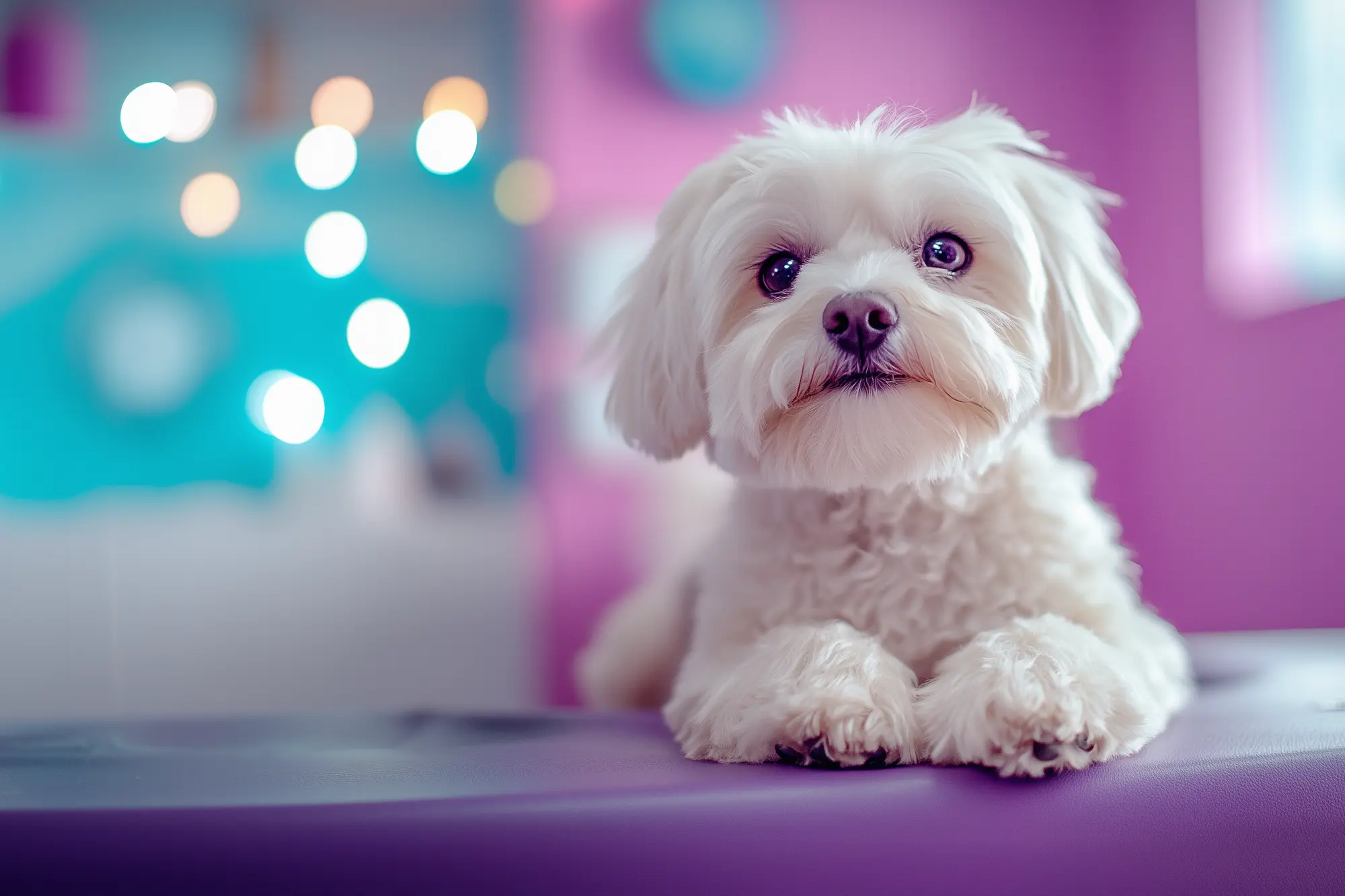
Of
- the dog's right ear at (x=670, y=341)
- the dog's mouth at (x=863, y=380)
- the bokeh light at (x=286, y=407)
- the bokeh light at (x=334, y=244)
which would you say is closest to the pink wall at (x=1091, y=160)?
the bokeh light at (x=334, y=244)

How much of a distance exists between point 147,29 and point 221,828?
359cm

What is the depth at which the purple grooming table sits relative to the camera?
101 cm

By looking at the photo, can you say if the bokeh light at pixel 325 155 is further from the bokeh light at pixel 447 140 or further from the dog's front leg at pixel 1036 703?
the dog's front leg at pixel 1036 703

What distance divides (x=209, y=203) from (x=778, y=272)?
117 inches

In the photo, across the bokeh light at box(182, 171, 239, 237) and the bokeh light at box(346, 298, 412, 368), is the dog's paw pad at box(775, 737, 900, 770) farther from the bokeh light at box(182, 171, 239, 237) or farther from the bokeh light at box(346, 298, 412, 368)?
the bokeh light at box(182, 171, 239, 237)

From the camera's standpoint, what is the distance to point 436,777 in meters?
1.15

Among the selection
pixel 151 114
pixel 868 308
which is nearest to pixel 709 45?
pixel 151 114

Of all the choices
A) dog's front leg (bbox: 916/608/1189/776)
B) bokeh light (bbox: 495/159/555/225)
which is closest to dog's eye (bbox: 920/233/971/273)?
dog's front leg (bbox: 916/608/1189/776)

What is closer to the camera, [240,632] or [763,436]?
[763,436]

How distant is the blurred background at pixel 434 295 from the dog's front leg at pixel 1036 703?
1708 mm

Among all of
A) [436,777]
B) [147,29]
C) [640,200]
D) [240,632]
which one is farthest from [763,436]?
[147,29]

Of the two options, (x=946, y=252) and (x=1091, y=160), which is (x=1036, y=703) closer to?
(x=946, y=252)

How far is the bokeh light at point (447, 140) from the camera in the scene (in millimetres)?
3625

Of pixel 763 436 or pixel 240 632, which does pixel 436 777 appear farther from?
pixel 240 632
